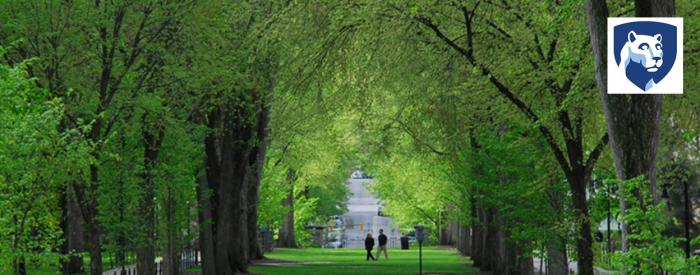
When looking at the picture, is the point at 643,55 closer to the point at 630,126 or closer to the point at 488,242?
the point at 630,126

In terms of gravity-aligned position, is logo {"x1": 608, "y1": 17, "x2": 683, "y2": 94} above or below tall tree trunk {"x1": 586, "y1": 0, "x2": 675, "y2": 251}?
above

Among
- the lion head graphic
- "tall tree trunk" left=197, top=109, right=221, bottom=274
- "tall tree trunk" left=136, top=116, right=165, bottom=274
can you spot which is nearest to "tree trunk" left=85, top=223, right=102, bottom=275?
"tall tree trunk" left=136, top=116, right=165, bottom=274

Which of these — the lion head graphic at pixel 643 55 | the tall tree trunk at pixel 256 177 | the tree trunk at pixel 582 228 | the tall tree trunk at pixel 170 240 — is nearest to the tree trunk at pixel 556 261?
the tree trunk at pixel 582 228

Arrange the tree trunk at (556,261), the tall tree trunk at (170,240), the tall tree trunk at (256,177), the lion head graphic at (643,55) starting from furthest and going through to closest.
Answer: the tall tree trunk at (256,177) < the tall tree trunk at (170,240) < the tree trunk at (556,261) < the lion head graphic at (643,55)

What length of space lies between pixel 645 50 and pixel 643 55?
0.44ft

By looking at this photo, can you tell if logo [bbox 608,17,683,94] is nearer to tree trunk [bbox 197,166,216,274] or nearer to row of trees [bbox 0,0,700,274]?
row of trees [bbox 0,0,700,274]

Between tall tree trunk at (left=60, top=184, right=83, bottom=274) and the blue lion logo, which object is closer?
the blue lion logo

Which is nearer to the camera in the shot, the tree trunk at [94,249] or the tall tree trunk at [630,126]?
the tall tree trunk at [630,126]

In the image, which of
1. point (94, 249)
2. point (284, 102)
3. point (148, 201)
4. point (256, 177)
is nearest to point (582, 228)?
point (284, 102)

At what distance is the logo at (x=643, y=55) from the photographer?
1548 cm

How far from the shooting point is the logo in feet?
50.8

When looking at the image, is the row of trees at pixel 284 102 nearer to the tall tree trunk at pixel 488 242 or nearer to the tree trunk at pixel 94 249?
the tree trunk at pixel 94 249

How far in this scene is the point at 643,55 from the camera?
1525 centimetres

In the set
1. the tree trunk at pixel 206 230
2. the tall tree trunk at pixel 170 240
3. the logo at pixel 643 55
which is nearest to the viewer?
the logo at pixel 643 55
